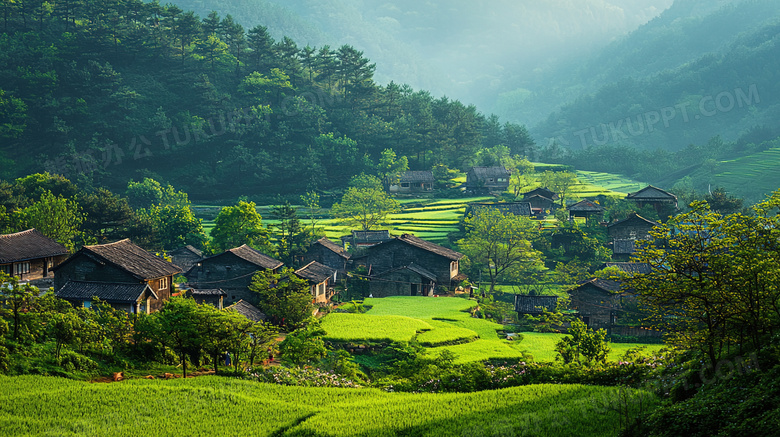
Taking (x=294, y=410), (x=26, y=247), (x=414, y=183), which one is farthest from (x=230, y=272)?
(x=414, y=183)

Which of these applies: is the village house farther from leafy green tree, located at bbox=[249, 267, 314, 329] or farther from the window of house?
the window of house

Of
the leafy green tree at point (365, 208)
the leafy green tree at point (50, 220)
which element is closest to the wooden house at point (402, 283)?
the leafy green tree at point (365, 208)

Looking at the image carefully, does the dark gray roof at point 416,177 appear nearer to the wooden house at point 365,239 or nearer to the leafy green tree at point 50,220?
the wooden house at point 365,239

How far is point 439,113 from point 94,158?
2100 inches

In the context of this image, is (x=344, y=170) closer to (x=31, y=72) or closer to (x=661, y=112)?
(x=31, y=72)

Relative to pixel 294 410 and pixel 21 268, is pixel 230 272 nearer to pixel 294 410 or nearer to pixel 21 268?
pixel 21 268

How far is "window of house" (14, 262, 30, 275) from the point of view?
36.4 metres

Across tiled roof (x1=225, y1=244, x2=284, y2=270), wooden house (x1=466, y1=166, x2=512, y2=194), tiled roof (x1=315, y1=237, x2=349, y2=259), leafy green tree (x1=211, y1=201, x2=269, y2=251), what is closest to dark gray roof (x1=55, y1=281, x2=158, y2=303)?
tiled roof (x1=225, y1=244, x2=284, y2=270)

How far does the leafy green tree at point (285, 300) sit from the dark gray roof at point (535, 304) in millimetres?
13382

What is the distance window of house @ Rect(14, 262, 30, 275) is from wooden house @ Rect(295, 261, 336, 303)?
53.9 ft

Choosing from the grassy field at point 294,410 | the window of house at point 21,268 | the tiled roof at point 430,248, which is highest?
the tiled roof at point 430,248

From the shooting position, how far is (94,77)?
84.0 metres

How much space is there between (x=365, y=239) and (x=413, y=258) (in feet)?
32.2

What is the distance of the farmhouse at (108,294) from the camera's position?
31422 millimetres
